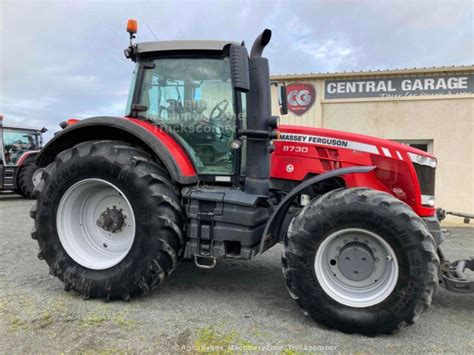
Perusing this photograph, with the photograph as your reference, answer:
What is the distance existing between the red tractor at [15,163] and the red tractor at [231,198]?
28.5 ft

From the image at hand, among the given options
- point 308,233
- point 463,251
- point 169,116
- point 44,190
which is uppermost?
point 169,116

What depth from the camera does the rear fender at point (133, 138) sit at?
326 centimetres

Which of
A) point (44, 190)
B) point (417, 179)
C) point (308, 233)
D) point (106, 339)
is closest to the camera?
point (106, 339)

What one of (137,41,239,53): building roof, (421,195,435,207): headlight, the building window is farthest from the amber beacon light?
the building window

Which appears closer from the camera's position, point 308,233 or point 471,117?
point 308,233

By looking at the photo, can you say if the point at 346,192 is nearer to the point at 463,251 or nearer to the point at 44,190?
the point at 44,190

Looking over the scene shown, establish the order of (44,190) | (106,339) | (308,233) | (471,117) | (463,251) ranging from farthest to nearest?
(471,117)
(463,251)
(44,190)
(308,233)
(106,339)

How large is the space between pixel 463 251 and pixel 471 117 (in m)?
4.18

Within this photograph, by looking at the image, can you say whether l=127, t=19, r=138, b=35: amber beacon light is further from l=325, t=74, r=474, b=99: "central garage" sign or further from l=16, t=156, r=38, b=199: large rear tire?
l=16, t=156, r=38, b=199: large rear tire

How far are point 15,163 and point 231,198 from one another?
10785mm

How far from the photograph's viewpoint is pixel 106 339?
263 centimetres

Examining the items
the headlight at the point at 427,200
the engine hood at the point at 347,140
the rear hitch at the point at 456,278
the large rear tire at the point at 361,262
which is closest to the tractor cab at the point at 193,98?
the engine hood at the point at 347,140

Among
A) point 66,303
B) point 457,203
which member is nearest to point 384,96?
point 457,203

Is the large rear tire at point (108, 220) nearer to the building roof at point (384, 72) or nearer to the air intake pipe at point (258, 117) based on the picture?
the air intake pipe at point (258, 117)
